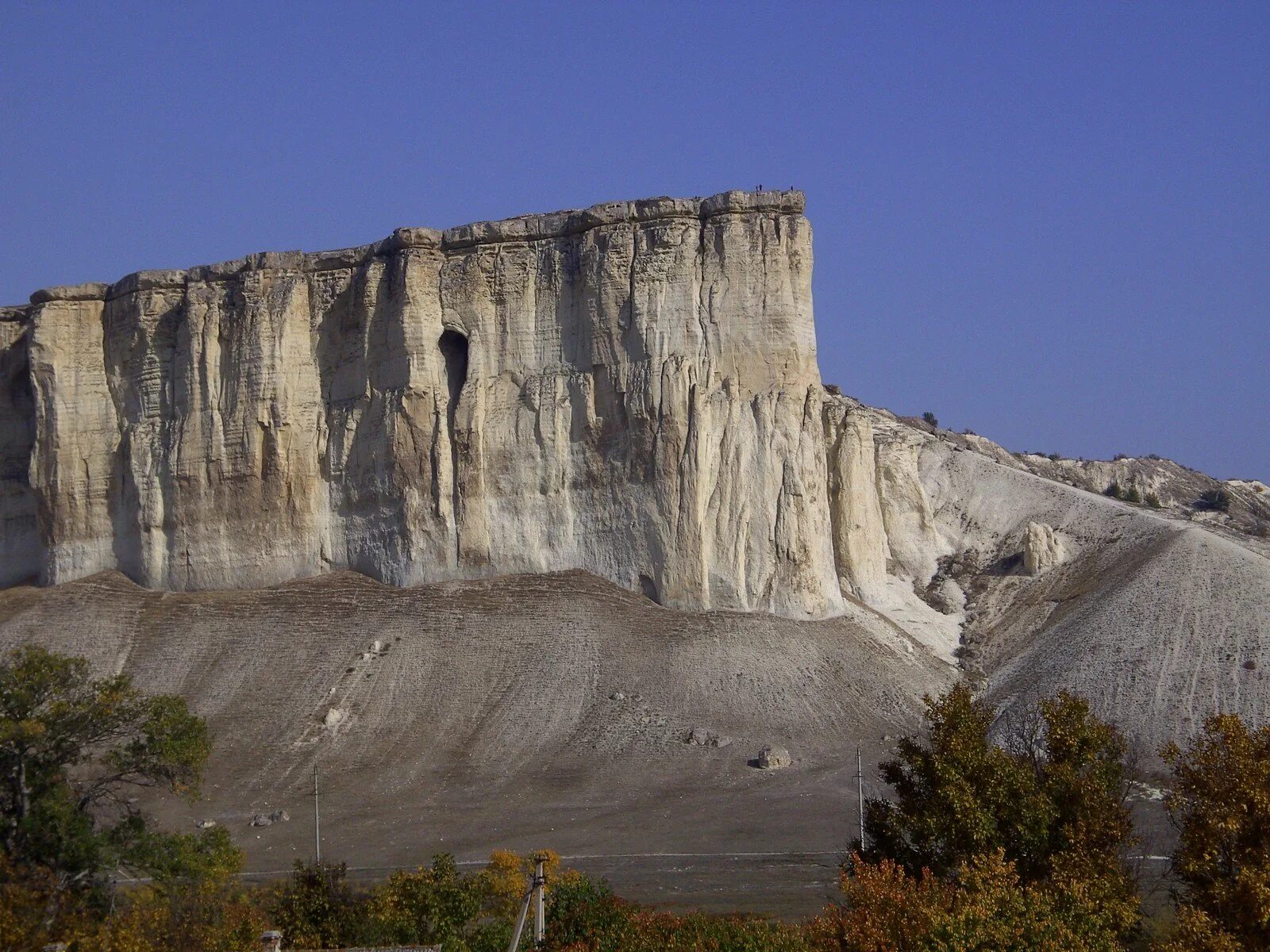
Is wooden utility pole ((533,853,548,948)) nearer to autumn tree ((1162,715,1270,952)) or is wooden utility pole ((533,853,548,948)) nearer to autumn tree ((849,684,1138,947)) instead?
autumn tree ((849,684,1138,947))

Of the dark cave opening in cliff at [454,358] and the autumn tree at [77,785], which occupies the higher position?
the dark cave opening in cliff at [454,358]

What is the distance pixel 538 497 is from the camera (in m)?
52.9

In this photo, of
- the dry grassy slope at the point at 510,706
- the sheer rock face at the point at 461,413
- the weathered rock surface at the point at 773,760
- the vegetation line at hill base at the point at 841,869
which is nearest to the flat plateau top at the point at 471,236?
the sheer rock face at the point at 461,413

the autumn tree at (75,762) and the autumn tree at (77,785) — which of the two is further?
the autumn tree at (75,762)

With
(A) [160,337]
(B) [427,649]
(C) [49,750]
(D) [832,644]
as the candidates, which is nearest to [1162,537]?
(D) [832,644]

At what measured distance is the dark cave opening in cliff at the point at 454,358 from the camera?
55.2m

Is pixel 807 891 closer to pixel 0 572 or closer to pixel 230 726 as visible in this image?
pixel 230 726

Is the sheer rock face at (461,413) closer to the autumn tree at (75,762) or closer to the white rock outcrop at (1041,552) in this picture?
the white rock outcrop at (1041,552)

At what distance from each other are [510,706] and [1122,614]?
17.2m

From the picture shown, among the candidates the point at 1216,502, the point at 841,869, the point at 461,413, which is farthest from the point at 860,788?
the point at 1216,502

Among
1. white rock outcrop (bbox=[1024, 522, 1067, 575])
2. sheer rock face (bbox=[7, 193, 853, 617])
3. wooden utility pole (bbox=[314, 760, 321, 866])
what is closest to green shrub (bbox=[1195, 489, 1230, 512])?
white rock outcrop (bbox=[1024, 522, 1067, 575])

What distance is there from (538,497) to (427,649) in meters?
6.13

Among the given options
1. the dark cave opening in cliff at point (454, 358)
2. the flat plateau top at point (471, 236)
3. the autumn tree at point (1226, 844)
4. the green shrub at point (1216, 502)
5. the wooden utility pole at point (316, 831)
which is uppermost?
the flat plateau top at point (471, 236)

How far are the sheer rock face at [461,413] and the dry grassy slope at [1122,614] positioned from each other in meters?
6.02
